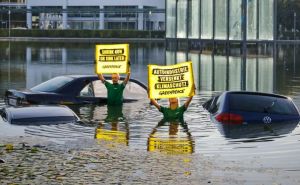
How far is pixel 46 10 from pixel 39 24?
7.05 metres

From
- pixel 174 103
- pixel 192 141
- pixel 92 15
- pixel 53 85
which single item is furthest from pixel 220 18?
pixel 92 15

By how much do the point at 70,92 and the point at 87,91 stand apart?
65 cm

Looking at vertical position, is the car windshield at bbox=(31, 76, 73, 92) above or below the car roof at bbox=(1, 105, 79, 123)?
above

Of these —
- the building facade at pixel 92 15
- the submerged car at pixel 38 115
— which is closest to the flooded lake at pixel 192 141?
the submerged car at pixel 38 115

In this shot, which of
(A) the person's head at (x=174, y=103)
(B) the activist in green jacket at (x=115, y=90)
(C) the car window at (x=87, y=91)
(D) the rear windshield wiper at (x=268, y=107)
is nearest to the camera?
(D) the rear windshield wiper at (x=268, y=107)

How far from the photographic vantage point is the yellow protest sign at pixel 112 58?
68.2 ft

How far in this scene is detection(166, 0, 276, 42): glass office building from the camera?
66125 mm

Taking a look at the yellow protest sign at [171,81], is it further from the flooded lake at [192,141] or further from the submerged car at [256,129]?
the submerged car at [256,129]

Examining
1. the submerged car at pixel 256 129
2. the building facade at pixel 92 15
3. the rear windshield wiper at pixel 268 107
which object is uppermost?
the building facade at pixel 92 15

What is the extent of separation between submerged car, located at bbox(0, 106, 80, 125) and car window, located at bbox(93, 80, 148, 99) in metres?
3.95

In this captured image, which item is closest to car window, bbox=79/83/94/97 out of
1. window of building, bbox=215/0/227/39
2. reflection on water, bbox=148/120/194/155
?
reflection on water, bbox=148/120/194/155

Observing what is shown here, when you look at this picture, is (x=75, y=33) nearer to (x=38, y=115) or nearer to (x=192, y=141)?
(x=38, y=115)

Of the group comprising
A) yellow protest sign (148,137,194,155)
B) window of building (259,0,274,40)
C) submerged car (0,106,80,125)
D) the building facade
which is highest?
the building facade

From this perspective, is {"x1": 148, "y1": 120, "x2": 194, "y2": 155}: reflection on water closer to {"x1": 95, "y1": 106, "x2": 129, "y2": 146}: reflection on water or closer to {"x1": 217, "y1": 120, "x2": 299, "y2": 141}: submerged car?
{"x1": 95, "y1": 106, "x2": 129, "y2": 146}: reflection on water
